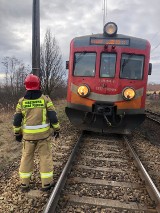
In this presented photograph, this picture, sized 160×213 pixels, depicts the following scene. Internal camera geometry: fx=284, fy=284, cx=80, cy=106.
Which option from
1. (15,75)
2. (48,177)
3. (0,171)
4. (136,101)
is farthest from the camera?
(15,75)

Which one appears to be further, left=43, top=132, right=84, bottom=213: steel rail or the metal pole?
the metal pole

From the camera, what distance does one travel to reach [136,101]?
8500mm

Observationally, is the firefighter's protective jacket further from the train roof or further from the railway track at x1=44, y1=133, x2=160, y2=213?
the train roof

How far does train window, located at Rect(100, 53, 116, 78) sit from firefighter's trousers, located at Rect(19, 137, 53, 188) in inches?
171

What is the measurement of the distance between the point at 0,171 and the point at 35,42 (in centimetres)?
434

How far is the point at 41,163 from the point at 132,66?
5029mm

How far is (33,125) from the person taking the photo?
4.69m

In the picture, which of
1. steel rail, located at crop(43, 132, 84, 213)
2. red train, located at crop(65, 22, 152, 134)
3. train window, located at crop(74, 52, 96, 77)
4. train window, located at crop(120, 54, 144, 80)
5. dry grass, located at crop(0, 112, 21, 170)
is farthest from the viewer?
train window, located at crop(74, 52, 96, 77)

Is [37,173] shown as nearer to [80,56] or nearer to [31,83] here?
[31,83]

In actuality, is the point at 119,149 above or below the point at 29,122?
below

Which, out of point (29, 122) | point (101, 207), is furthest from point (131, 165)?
point (29, 122)

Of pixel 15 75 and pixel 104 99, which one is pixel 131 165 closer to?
pixel 104 99

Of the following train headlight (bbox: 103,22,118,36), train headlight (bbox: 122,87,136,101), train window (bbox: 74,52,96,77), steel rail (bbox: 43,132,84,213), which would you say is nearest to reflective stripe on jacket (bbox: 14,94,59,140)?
steel rail (bbox: 43,132,84,213)

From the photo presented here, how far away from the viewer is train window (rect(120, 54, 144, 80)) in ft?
28.3
